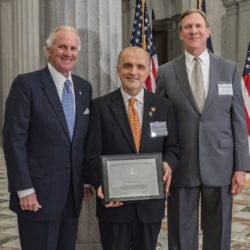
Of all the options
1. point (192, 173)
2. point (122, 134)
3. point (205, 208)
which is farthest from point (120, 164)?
point (205, 208)

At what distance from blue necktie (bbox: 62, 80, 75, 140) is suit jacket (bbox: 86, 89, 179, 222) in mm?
141

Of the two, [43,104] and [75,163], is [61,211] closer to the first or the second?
[75,163]

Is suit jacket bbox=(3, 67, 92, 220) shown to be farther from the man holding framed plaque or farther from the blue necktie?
the man holding framed plaque

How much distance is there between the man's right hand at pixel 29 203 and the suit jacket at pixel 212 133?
1133 mm

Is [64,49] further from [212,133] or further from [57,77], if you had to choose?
[212,133]

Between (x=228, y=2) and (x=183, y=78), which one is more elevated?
(x=228, y=2)

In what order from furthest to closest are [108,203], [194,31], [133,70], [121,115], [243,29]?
1. [243,29]
2. [194,31]
3. [121,115]
4. [133,70]
5. [108,203]

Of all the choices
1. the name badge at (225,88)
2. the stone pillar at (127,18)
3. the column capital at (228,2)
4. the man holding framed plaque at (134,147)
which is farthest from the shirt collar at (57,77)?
the stone pillar at (127,18)

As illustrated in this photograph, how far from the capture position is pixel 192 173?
11.8 ft

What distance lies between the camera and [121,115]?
322cm

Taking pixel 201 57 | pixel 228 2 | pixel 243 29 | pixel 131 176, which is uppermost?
pixel 228 2

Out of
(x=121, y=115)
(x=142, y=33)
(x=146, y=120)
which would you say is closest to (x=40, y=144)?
(x=121, y=115)

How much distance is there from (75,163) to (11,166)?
1.38 ft

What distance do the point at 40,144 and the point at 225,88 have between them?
147 centimetres
